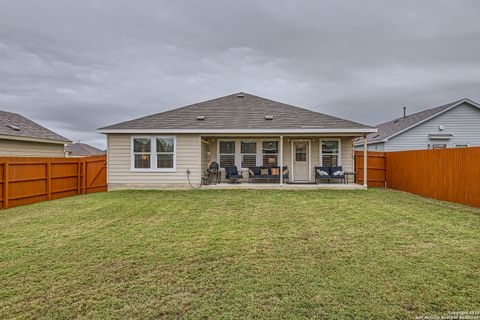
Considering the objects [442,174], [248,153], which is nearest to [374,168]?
[442,174]

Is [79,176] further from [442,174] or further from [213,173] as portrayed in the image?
[442,174]

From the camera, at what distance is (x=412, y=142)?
54.1 feet

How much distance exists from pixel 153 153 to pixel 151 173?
0.87 meters

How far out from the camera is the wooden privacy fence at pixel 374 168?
1335cm

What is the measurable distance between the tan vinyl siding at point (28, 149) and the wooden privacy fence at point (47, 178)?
Answer: 3.95m

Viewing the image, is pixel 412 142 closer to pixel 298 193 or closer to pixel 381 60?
pixel 381 60

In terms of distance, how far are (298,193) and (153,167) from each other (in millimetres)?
6237

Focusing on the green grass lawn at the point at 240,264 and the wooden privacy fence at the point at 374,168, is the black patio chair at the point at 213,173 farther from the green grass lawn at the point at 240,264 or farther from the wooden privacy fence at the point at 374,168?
the wooden privacy fence at the point at 374,168

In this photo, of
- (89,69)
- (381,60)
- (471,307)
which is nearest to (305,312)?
(471,307)

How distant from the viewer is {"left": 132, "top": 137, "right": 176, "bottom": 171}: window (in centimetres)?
1176

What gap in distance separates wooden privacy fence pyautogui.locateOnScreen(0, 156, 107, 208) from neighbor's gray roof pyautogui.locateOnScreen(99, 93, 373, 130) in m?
2.05

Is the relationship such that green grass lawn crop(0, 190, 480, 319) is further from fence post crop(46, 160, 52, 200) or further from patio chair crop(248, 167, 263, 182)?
patio chair crop(248, 167, 263, 182)

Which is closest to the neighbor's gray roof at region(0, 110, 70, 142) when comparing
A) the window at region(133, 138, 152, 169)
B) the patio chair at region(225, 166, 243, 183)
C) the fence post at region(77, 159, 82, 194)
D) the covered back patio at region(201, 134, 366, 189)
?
the fence post at region(77, 159, 82, 194)

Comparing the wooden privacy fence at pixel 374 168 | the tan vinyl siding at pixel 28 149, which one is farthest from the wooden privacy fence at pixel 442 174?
the tan vinyl siding at pixel 28 149
